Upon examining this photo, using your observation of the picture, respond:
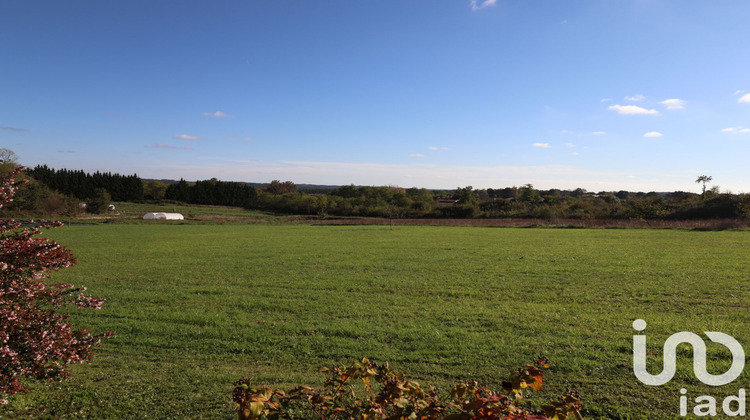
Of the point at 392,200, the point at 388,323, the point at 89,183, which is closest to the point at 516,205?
the point at 392,200

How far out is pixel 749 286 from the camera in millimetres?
13867

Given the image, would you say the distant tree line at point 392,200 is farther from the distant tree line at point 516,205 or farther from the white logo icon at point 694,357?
the white logo icon at point 694,357

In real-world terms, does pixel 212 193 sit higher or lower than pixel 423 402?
higher

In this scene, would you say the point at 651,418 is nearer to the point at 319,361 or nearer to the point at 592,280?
the point at 319,361

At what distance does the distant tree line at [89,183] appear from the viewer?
3804 inches

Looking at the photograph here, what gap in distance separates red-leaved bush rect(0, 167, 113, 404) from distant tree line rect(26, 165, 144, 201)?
347 feet

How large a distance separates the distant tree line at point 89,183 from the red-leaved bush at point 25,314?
106 meters

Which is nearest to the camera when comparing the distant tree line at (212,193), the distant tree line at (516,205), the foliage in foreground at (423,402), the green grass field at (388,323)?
the foliage in foreground at (423,402)

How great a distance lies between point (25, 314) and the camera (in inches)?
178

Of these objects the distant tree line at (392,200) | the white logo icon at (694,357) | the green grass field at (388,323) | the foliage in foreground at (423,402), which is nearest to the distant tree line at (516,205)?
the distant tree line at (392,200)

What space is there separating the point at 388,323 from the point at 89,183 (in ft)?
393

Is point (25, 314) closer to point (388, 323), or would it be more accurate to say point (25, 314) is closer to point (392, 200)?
point (388, 323)

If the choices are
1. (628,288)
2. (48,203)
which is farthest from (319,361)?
(48,203)

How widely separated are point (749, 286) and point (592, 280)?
4.82m
